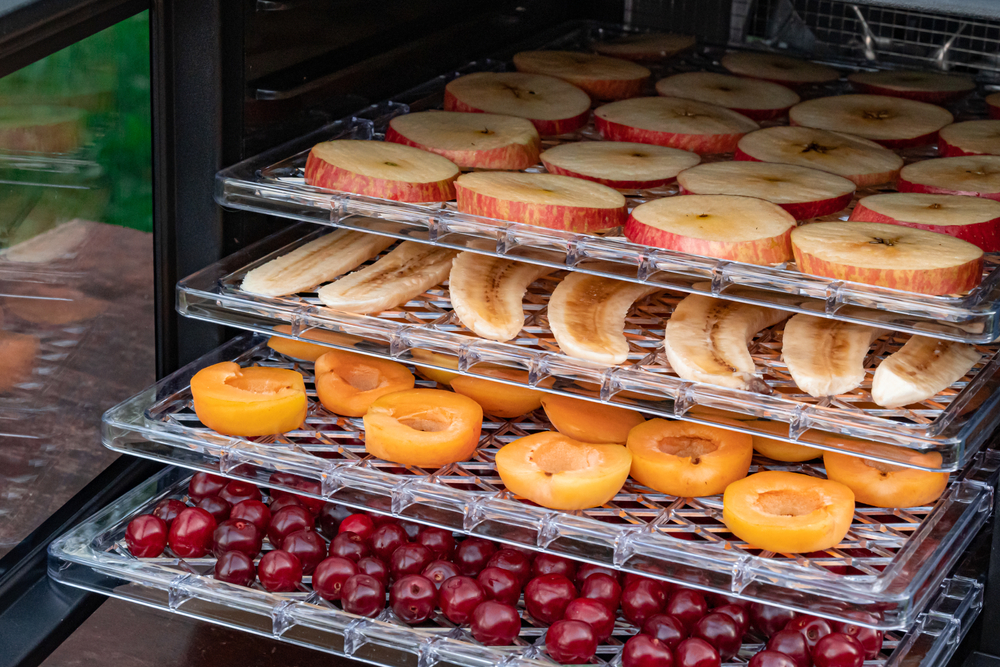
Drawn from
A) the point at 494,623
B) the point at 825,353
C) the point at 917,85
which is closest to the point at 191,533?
the point at 494,623

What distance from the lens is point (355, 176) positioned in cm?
135

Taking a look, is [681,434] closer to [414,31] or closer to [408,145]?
[408,145]

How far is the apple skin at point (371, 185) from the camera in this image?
1.34m

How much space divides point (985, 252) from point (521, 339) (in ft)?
1.61

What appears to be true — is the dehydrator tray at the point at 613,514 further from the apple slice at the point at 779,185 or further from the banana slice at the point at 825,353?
the apple slice at the point at 779,185

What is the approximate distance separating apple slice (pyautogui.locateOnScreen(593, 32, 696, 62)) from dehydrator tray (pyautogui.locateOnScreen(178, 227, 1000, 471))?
0.59 metres

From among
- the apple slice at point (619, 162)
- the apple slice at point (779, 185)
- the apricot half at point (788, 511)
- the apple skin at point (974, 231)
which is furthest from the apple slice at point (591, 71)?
the apricot half at point (788, 511)

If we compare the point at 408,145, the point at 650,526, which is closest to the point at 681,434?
the point at 650,526

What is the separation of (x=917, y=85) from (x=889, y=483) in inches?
29.4

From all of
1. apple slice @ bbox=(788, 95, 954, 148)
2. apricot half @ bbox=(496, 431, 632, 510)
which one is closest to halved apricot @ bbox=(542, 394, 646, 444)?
apricot half @ bbox=(496, 431, 632, 510)

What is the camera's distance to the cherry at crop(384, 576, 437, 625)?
1270 mm

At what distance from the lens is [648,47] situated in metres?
1.97

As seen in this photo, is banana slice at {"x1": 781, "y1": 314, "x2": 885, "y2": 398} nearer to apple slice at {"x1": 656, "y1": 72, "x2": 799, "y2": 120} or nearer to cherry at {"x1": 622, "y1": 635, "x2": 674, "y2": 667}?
cherry at {"x1": 622, "y1": 635, "x2": 674, "y2": 667}

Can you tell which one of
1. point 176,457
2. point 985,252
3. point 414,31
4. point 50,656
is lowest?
point 50,656
